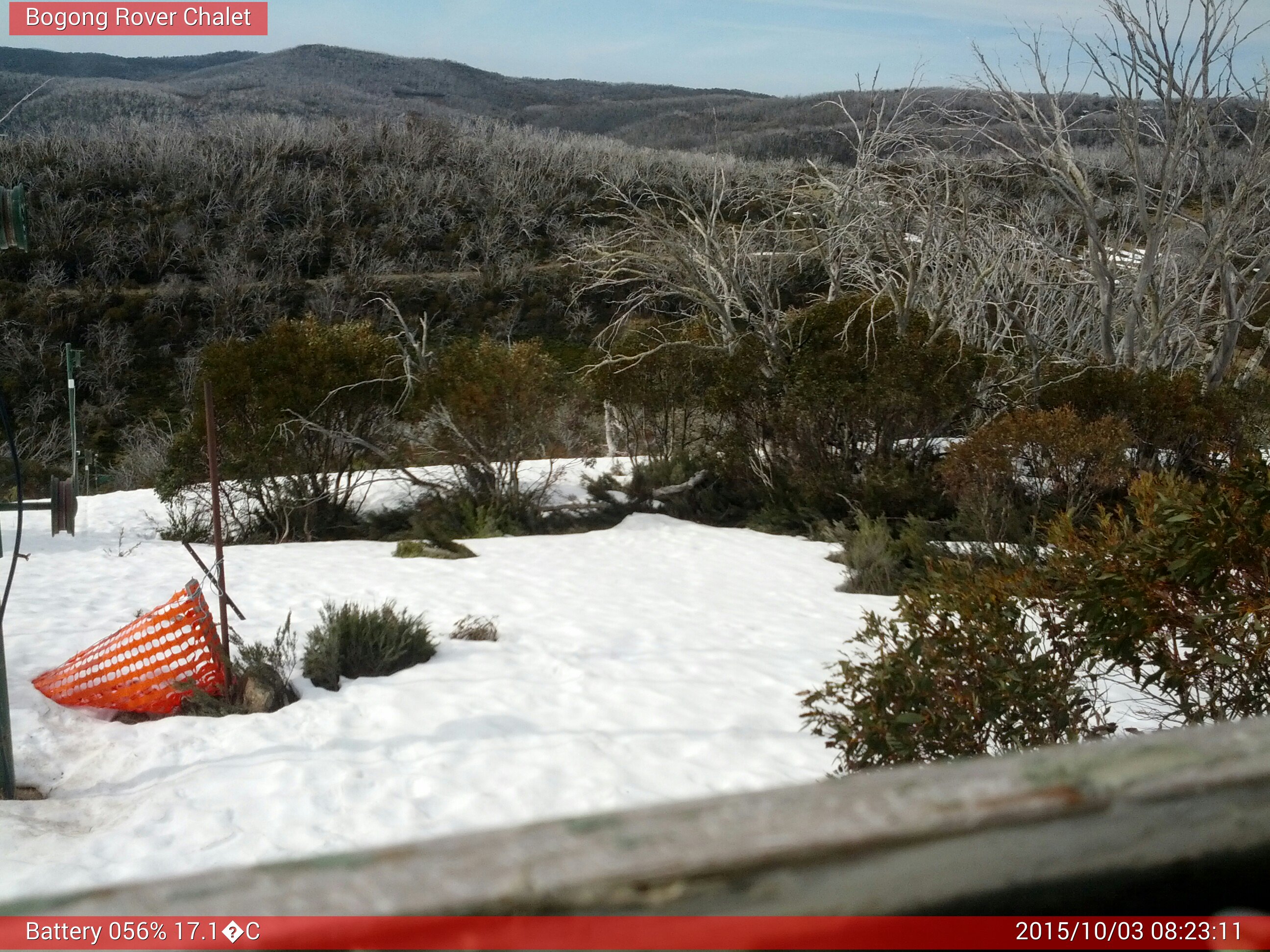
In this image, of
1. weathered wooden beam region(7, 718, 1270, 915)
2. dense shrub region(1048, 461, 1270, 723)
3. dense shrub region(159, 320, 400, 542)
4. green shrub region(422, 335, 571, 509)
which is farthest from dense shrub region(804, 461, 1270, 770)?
dense shrub region(159, 320, 400, 542)

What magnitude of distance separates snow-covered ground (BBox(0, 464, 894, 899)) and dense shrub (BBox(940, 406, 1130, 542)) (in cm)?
175

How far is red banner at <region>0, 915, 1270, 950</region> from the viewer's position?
529 mm

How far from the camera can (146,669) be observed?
4.77m

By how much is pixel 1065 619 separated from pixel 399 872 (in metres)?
3.31

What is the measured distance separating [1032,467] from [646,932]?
957 centimetres

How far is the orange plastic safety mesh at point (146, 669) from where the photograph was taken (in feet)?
15.6

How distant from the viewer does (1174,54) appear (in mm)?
10414

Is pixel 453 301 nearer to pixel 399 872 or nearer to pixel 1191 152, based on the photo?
pixel 1191 152

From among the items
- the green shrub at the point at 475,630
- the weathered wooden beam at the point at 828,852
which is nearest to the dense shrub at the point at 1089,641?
the weathered wooden beam at the point at 828,852

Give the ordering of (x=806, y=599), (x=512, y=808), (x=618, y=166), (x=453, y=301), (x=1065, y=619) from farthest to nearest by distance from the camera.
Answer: (x=618, y=166), (x=453, y=301), (x=806, y=599), (x=512, y=808), (x=1065, y=619)

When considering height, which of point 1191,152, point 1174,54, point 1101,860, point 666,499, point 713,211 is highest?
point 1174,54

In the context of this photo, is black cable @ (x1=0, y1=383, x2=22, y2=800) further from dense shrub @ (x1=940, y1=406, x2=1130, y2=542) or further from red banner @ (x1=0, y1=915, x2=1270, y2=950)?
dense shrub @ (x1=940, y1=406, x2=1130, y2=542)

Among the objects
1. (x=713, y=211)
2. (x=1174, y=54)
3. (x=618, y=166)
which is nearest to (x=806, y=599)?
(x=713, y=211)

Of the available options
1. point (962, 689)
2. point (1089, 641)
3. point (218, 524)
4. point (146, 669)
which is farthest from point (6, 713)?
point (1089, 641)
